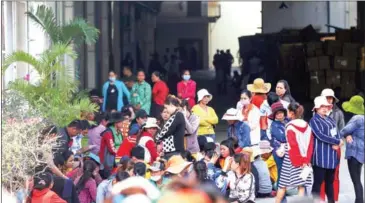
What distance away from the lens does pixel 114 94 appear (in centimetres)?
1795

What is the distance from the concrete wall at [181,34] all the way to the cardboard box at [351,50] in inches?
879

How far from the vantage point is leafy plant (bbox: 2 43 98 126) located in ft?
39.1

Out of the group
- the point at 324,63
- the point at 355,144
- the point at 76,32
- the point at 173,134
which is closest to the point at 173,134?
the point at 173,134

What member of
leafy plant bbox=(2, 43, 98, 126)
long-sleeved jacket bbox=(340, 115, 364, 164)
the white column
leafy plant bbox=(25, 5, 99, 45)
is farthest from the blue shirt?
the white column

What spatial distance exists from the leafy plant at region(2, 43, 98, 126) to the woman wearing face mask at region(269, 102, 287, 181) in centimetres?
241

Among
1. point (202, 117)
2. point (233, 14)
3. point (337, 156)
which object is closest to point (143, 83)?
point (202, 117)

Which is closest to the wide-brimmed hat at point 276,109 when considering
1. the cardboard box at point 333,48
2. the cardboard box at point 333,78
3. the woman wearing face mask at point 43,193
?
the woman wearing face mask at point 43,193

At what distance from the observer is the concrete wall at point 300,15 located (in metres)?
35.5

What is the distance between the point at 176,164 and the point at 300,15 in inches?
1069

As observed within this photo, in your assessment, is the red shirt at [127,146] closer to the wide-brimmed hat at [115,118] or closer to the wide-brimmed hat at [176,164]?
the wide-brimmed hat at [115,118]

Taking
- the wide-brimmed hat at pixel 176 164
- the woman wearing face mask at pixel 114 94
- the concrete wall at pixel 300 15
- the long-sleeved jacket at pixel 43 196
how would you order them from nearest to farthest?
the long-sleeved jacket at pixel 43 196 < the wide-brimmed hat at pixel 176 164 < the woman wearing face mask at pixel 114 94 < the concrete wall at pixel 300 15

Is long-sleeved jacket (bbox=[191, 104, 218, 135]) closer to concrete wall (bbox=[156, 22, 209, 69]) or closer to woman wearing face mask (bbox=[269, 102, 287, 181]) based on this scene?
woman wearing face mask (bbox=[269, 102, 287, 181])

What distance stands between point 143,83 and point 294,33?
14692 mm

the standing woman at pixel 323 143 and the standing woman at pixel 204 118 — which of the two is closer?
the standing woman at pixel 323 143
